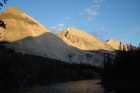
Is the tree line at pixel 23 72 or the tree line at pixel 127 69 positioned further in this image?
the tree line at pixel 23 72

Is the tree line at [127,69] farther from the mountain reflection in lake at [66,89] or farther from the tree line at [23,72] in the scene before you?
the tree line at [23,72]

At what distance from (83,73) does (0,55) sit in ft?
277

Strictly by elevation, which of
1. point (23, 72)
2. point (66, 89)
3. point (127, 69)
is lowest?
point (66, 89)

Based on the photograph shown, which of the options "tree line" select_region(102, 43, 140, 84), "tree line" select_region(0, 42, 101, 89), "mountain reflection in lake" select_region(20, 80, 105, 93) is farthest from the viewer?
"tree line" select_region(0, 42, 101, 89)

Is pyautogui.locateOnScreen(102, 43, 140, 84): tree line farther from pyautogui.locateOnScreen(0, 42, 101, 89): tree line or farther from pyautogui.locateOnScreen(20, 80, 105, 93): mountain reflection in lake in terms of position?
pyautogui.locateOnScreen(0, 42, 101, 89): tree line

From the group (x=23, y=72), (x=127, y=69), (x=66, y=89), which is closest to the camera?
(x=66, y=89)

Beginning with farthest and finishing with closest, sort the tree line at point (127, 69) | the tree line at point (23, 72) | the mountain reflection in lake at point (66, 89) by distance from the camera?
1. the tree line at point (23, 72)
2. the tree line at point (127, 69)
3. the mountain reflection in lake at point (66, 89)

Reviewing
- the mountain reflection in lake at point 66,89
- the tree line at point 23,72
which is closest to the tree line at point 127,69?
the mountain reflection in lake at point 66,89

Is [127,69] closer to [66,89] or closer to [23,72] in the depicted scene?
[66,89]

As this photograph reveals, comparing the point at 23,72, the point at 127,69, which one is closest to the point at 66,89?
the point at 127,69

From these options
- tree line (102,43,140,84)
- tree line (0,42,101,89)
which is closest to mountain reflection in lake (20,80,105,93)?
tree line (0,42,101,89)

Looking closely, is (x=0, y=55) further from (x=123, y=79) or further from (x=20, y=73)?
(x=123, y=79)

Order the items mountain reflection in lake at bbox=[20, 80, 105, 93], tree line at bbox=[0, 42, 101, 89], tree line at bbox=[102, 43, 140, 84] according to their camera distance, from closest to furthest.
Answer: mountain reflection in lake at bbox=[20, 80, 105, 93] < tree line at bbox=[102, 43, 140, 84] < tree line at bbox=[0, 42, 101, 89]

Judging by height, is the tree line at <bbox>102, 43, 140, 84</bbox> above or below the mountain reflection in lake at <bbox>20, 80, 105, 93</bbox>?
above
